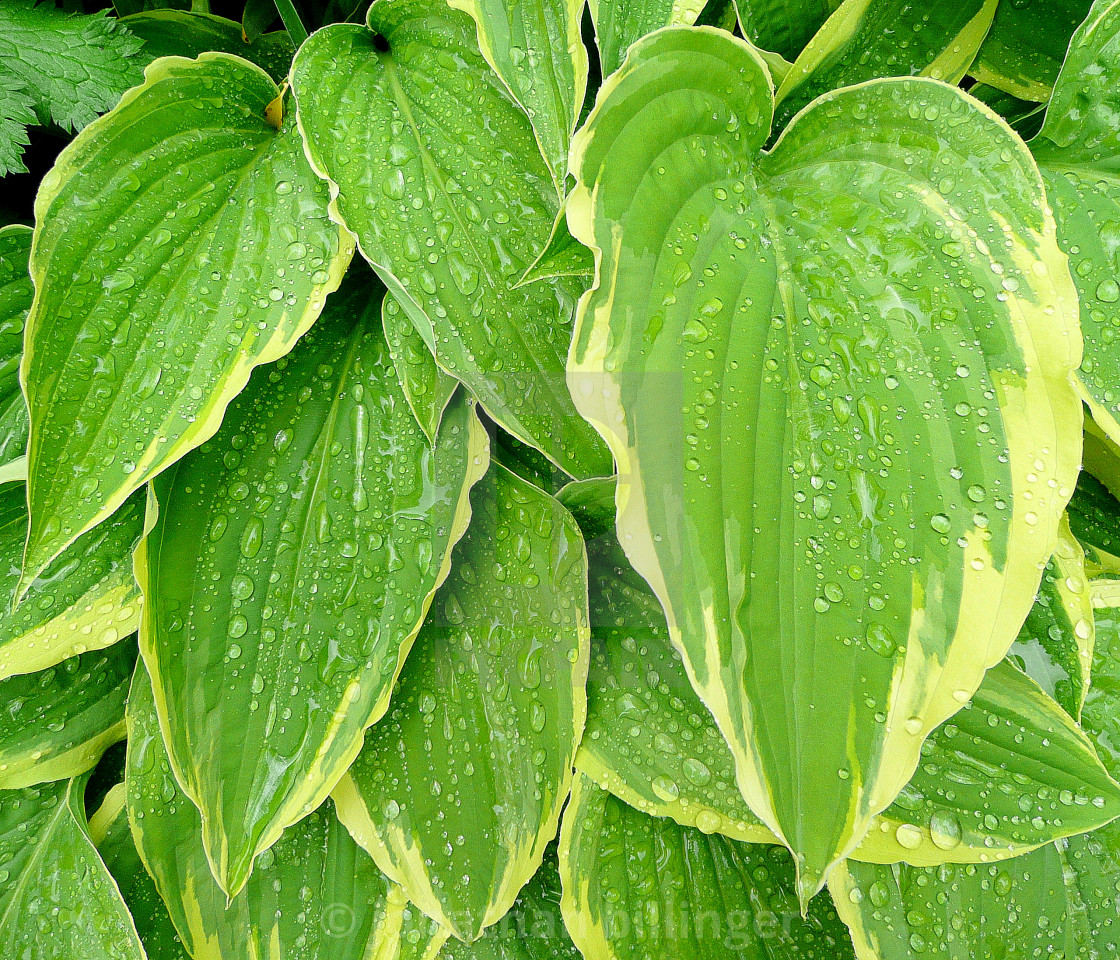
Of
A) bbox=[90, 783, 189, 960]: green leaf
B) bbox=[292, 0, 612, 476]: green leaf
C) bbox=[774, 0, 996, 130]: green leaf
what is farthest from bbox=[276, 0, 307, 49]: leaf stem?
bbox=[90, 783, 189, 960]: green leaf

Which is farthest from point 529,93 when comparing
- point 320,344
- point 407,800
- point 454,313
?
point 407,800

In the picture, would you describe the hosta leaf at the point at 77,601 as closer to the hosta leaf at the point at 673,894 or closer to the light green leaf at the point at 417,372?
the light green leaf at the point at 417,372

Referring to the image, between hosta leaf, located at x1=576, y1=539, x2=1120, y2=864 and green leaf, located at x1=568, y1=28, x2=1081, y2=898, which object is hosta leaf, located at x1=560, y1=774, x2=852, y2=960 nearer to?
hosta leaf, located at x1=576, y1=539, x2=1120, y2=864

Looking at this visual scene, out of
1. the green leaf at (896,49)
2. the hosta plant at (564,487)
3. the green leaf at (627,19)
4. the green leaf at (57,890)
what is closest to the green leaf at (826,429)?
the hosta plant at (564,487)

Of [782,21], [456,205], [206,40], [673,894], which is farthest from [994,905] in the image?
[206,40]

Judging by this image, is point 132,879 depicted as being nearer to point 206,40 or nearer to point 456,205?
point 456,205

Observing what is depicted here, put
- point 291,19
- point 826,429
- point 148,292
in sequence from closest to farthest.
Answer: point 826,429 → point 148,292 → point 291,19
